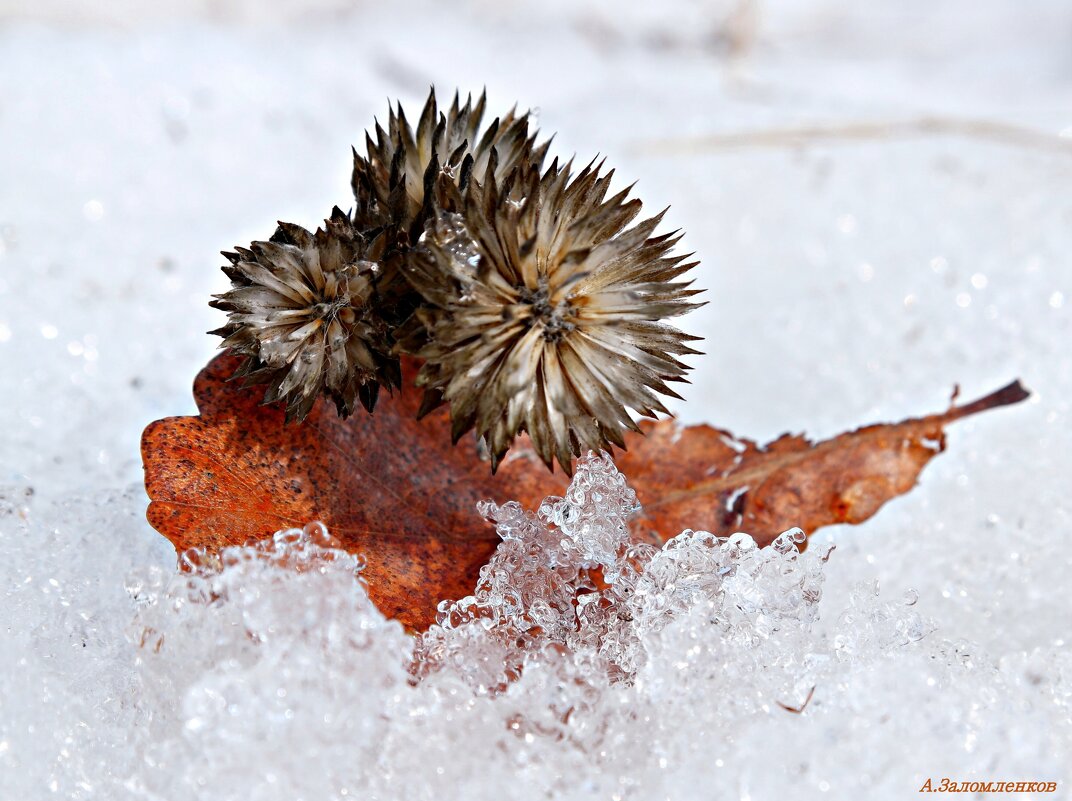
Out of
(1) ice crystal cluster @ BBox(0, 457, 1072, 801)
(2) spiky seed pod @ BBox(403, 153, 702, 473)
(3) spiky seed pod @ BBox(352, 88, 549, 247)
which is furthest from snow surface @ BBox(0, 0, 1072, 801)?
(3) spiky seed pod @ BBox(352, 88, 549, 247)

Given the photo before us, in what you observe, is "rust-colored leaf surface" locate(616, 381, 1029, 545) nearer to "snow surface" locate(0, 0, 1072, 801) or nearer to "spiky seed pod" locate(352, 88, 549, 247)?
"snow surface" locate(0, 0, 1072, 801)

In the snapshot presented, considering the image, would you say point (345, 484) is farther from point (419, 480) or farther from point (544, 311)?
point (544, 311)

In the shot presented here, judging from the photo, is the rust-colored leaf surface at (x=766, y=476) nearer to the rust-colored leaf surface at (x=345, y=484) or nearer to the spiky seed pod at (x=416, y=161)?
the rust-colored leaf surface at (x=345, y=484)

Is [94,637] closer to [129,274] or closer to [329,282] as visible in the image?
[329,282]

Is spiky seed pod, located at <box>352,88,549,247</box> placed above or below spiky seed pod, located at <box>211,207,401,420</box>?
above

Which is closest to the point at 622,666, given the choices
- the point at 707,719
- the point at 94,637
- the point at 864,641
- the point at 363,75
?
the point at 707,719

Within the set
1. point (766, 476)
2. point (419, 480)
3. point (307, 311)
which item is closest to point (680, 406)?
point (766, 476)

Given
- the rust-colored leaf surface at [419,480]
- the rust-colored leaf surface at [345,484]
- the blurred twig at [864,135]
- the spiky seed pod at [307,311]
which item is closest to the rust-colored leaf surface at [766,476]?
the rust-colored leaf surface at [419,480]
